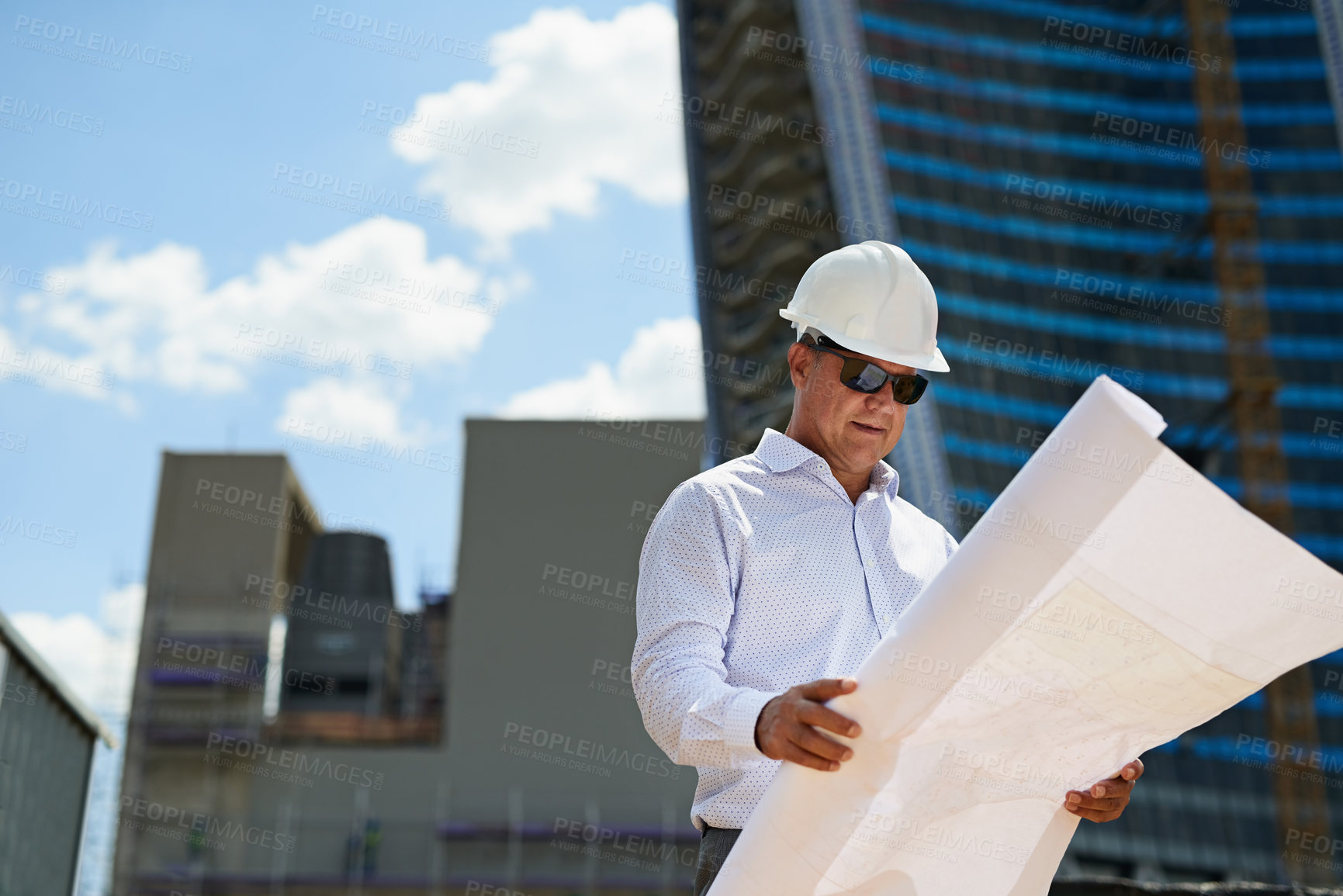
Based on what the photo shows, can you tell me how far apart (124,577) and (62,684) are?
116ft

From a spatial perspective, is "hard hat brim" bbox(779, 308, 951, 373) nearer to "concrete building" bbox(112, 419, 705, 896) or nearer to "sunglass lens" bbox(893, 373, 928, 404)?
"sunglass lens" bbox(893, 373, 928, 404)

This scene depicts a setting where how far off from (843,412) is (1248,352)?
170 ft

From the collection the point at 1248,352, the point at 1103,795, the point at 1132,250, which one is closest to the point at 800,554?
the point at 1103,795

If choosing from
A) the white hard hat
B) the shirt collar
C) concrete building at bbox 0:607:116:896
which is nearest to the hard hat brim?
the white hard hat

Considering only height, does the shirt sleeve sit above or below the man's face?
below

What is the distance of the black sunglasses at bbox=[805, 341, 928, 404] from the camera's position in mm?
2092

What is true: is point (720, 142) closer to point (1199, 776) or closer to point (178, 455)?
point (178, 455)

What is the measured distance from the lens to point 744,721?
1.65 m

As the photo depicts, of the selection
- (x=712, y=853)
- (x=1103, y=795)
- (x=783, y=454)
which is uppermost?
(x=783, y=454)

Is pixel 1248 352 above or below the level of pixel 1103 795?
above

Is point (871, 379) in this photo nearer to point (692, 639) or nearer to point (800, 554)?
point (800, 554)

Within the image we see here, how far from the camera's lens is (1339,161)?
5178 centimetres

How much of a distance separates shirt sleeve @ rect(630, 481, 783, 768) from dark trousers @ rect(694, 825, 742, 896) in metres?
0.11

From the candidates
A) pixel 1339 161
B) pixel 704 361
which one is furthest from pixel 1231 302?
pixel 704 361
